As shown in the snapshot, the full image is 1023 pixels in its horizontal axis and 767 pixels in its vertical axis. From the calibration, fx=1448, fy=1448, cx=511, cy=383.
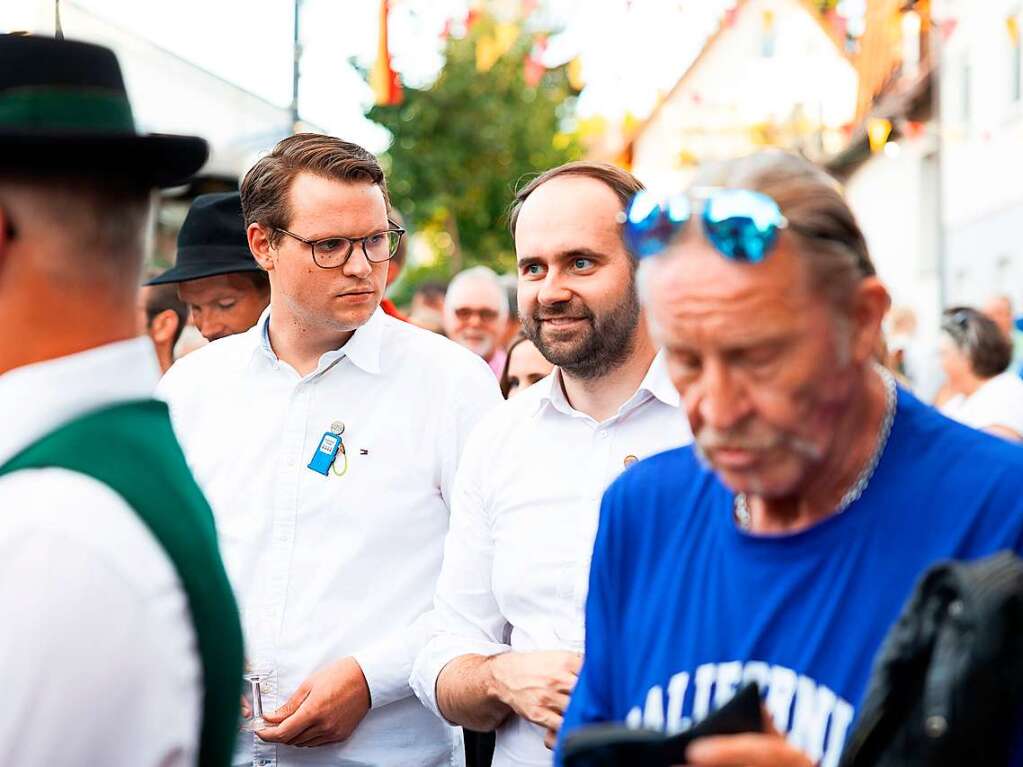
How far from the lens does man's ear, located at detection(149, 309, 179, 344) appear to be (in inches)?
248

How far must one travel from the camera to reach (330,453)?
13.5 feet

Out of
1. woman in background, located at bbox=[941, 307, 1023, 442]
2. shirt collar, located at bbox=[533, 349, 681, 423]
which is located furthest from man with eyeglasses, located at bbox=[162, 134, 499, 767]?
woman in background, located at bbox=[941, 307, 1023, 442]

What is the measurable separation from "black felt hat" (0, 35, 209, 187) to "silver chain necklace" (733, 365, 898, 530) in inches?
40.0

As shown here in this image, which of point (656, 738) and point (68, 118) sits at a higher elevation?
point (68, 118)

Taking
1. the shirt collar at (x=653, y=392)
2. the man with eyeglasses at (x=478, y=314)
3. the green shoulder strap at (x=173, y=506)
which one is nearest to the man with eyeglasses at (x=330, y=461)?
the shirt collar at (x=653, y=392)

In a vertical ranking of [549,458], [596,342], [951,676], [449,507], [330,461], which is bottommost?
[449,507]

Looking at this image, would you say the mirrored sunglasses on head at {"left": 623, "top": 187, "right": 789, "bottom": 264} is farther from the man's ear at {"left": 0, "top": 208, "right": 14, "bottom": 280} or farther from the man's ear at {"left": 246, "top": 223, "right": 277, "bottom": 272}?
the man's ear at {"left": 246, "top": 223, "right": 277, "bottom": 272}

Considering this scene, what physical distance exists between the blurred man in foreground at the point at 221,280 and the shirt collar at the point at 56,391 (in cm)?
331

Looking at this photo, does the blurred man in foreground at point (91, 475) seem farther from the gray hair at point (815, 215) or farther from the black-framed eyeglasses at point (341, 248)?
the black-framed eyeglasses at point (341, 248)

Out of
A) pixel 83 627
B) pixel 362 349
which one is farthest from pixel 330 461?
pixel 83 627

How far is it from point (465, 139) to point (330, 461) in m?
22.5

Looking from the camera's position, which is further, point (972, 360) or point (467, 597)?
point (972, 360)

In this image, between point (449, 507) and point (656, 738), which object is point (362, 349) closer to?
point (449, 507)

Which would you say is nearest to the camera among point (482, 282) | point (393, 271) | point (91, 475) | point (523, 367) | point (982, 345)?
point (91, 475)
